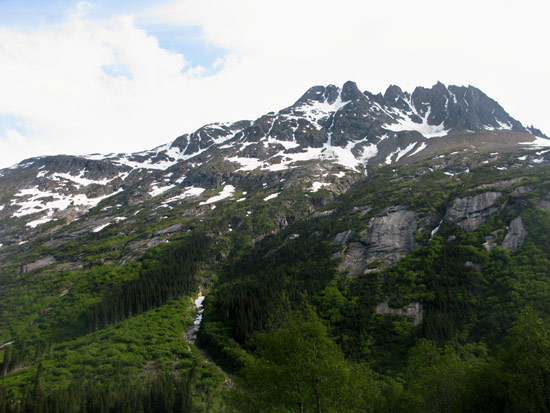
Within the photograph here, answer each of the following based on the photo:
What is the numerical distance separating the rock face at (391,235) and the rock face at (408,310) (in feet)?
51.1

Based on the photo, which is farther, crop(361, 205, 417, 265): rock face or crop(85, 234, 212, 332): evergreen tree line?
crop(361, 205, 417, 265): rock face

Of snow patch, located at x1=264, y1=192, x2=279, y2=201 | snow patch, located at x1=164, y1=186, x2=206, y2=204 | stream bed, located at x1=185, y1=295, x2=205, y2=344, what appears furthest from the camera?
snow patch, located at x1=164, y1=186, x2=206, y2=204

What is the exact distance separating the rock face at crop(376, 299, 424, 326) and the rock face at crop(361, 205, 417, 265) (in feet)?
51.1

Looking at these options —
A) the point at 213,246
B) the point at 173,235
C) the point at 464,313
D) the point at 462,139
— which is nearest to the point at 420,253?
the point at 464,313

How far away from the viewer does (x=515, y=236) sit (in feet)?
213

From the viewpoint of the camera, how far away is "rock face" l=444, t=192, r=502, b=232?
7625 centimetres

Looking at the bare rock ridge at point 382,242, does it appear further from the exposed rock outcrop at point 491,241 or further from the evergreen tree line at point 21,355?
the evergreen tree line at point 21,355

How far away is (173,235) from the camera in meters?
120

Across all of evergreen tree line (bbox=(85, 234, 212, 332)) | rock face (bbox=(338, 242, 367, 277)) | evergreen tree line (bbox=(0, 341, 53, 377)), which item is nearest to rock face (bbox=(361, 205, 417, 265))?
rock face (bbox=(338, 242, 367, 277))

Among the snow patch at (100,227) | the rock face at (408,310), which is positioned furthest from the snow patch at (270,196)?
the rock face at (408,310)

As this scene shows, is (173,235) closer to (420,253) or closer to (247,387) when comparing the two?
(420,253)

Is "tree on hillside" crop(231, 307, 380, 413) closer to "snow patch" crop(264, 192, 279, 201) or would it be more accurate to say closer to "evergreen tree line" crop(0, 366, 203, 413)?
"evergreen tree line" crop(0, 366, 203, 413)

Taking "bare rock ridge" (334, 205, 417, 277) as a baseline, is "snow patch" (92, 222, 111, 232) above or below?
above

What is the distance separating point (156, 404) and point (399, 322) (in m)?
43.6
